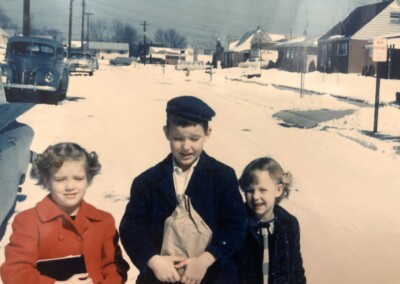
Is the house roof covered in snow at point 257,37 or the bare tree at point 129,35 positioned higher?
the house roof covered in snow at point 257,37

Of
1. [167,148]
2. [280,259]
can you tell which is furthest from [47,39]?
[280,259]

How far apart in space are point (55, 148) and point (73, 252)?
0.32m

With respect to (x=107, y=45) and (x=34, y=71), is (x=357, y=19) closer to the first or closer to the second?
(x=107, y=45)

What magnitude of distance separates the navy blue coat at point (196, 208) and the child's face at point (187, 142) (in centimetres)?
4

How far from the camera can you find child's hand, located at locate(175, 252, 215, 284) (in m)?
1.74

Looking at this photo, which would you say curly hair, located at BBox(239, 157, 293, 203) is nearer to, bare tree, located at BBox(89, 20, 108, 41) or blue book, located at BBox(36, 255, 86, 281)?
blue book, located at BBox(36, 255, 86, 281)

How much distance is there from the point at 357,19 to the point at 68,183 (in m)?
1.80

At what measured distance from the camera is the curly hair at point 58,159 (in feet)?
5.72

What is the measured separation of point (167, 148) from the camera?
8.66 feet

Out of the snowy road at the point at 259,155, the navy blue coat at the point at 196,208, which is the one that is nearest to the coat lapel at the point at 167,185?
the navy blue coat at the point at 196,208

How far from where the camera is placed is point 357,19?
292cm

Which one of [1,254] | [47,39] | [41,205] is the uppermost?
[47,39]

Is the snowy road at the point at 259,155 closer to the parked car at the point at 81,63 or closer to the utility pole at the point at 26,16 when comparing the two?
the parked car at the point at 81,63

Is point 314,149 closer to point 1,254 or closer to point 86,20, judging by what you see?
point 86,20
